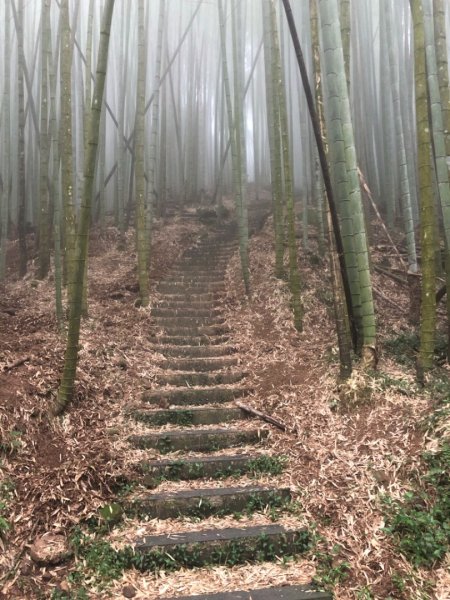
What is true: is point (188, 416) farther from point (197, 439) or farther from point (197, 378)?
point (197, 378)

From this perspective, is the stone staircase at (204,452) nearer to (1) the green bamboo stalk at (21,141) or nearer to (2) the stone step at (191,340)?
(2) the stone step at (191,340)

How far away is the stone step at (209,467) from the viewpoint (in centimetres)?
286

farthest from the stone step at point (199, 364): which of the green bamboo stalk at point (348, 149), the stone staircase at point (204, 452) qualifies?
the green bamboo stalk at point (348, 149)

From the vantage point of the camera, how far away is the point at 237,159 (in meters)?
5.62

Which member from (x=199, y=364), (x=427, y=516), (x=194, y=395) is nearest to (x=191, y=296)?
(x=199, y=364)

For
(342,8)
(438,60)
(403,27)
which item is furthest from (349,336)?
(403,27)

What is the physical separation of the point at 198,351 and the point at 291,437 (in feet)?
5.59

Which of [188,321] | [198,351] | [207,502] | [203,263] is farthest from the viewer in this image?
[203,263]

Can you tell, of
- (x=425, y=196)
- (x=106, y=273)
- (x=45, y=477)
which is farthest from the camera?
(x=106, y=273)

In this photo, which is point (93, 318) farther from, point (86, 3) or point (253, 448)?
point (86, 3)

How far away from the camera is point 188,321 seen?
5328mm

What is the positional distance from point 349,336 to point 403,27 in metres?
6.23

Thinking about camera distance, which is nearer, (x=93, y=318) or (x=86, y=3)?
(x=93, y=318)

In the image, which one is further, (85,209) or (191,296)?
(191,296)
